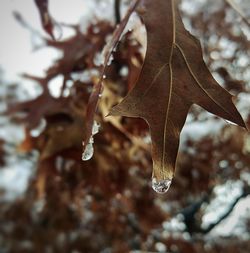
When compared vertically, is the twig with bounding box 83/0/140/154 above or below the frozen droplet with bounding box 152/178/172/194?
above

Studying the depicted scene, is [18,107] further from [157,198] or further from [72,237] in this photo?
[72,237]

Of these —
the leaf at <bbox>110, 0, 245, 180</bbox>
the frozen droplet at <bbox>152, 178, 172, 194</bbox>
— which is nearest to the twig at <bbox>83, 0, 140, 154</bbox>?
the leaf at <bbox>110, 0, 245, 180</bbox>

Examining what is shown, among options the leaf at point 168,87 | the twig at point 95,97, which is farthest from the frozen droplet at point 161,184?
the twig at point 95,97

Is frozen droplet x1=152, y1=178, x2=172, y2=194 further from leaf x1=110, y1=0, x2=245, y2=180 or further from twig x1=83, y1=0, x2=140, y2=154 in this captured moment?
twig x1=83, y1=0, x2=140, y2=154

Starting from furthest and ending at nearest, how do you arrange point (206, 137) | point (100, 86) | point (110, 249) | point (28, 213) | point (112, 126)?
point (28, 213) < point (110, 249) < point (206, 137) < point (112, 126) < point (100, 86)

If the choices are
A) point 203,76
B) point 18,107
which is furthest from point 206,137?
point 203,76

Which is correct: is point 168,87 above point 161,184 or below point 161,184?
above

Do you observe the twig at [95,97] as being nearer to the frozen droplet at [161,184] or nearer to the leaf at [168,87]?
the leaf at [168,87]

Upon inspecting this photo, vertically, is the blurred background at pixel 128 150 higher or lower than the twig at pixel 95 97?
lower
